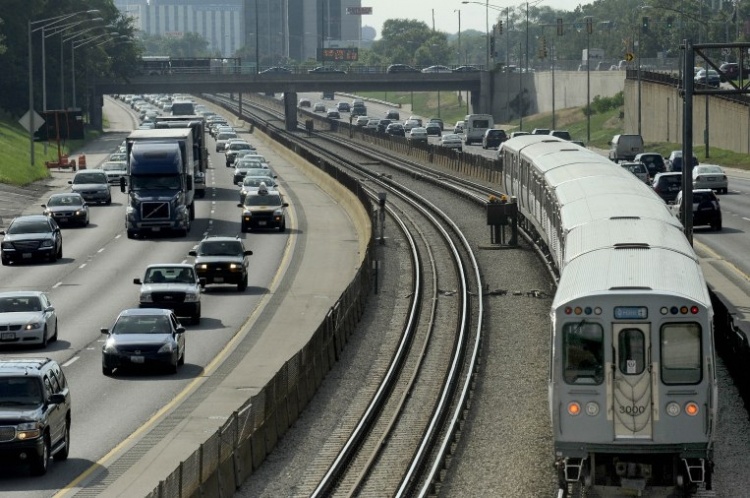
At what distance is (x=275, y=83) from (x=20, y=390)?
141591mm

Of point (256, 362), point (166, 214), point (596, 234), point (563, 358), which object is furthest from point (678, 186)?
point (563, 358)

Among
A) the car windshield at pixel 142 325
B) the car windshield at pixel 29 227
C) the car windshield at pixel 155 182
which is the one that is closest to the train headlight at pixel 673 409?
the car windshield at pixel 142 325

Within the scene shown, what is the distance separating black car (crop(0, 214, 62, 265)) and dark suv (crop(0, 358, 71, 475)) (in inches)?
1235

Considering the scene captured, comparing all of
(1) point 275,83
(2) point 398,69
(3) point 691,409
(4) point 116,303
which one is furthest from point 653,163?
(2) point 398,69

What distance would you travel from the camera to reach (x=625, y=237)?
27.4 meters

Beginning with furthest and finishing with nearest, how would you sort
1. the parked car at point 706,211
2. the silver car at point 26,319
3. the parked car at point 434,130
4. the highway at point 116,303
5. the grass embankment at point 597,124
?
the parked car at point 434,130 < the grass embankment at point 597,124 < the parked car at point 706,211 < the silver car at point 26,319 < the highway at point 116,303

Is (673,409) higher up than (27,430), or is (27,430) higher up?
(673,409)

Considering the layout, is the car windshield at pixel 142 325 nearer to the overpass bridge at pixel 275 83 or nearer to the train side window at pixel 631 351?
the train side window at pixel 631 351

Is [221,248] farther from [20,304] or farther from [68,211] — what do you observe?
[68,211]

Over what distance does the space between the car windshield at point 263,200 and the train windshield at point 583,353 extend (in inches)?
1841

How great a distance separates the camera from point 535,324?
42406 mm

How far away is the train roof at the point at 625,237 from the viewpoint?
88.0 ft

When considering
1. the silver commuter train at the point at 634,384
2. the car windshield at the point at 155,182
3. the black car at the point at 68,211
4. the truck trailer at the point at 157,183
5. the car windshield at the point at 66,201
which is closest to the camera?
the silver commuter train at the point at 634,384

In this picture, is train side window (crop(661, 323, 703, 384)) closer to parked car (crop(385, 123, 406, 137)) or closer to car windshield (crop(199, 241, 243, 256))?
car windshield (crop(199, 241, 243, 256))
